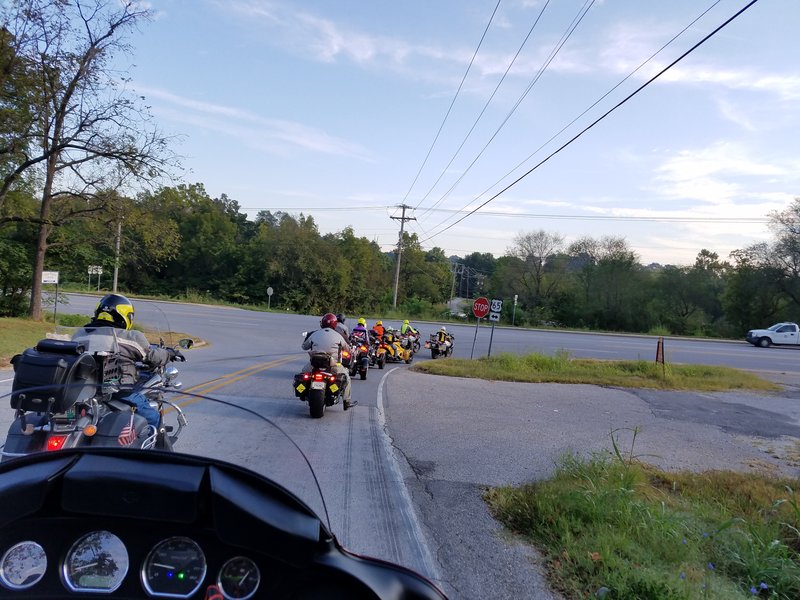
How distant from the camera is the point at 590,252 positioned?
82.1 meters

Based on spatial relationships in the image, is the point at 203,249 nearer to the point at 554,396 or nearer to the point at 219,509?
the point at 554,396

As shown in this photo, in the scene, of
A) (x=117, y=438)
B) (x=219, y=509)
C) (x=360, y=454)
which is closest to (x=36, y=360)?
(x=117, y=438)

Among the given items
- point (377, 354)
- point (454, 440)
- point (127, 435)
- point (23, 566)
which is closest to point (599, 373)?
point (377, 354)

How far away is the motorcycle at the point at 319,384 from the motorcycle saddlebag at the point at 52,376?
5718 mm

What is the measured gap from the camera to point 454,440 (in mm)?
9398

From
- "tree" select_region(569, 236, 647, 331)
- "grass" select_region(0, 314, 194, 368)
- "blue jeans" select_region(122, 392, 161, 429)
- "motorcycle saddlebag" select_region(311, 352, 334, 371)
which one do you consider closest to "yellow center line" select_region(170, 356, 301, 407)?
"grass" select_region(0, 314, 194, 368)

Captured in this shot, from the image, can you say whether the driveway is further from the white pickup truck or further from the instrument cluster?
the white pickup truck

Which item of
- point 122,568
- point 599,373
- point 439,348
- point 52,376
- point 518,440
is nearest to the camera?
point 122,568

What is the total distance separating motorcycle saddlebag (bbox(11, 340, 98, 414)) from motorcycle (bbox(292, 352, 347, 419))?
5718mm

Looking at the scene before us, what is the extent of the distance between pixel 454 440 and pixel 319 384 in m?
2.41

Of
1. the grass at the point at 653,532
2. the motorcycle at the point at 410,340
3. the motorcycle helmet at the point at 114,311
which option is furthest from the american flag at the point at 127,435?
the motorcycle at the point at 410,340

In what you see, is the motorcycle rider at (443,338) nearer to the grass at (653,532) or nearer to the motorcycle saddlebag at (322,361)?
the motorcycle saddlebag at (322,361)

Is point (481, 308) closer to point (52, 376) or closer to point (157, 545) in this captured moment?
point (52, 376)

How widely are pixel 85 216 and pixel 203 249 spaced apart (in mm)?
52033
